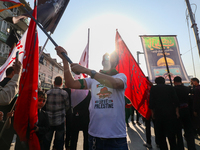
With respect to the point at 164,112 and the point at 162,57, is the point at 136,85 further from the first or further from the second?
the point at 162,57

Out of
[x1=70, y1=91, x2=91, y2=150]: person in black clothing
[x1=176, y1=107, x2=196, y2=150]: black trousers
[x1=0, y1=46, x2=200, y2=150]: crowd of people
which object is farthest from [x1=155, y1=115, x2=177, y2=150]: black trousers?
[x1=70, y1=91, x2=91, y2=150]: person in black clothing

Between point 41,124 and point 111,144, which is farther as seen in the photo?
point 41,124

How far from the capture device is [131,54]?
3557 millimetres

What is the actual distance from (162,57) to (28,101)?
5.74 m

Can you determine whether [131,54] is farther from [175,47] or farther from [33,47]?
[175,47]

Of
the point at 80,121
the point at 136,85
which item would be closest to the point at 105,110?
the point at 136,85

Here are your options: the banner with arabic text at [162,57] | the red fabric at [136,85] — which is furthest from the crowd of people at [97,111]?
the banner with arabic text at [162,57]

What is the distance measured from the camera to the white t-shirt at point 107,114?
148 centimetres

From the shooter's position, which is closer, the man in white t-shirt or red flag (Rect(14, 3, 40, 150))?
the man in white t-shirt

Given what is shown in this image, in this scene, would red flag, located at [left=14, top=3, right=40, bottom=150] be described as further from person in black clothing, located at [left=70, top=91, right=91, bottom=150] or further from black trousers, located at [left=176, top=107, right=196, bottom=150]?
black trousers, located at [left=176, top=107, right=196, bottom=150]

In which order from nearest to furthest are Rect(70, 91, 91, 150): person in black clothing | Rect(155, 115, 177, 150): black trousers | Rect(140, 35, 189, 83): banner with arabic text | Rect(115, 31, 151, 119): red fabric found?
Rect(155, 115, 177, 150): black trousers < Rect(115, 31, 151, 119): red fabric < Rect(70, 91, 91, 150): person in black clothing < Rect(140, 35, 189, 83): banner with arabic text

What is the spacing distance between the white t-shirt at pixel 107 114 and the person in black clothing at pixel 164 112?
1.84 m

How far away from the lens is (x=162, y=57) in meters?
5.89

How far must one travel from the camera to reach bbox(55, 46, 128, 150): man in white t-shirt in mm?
1415
